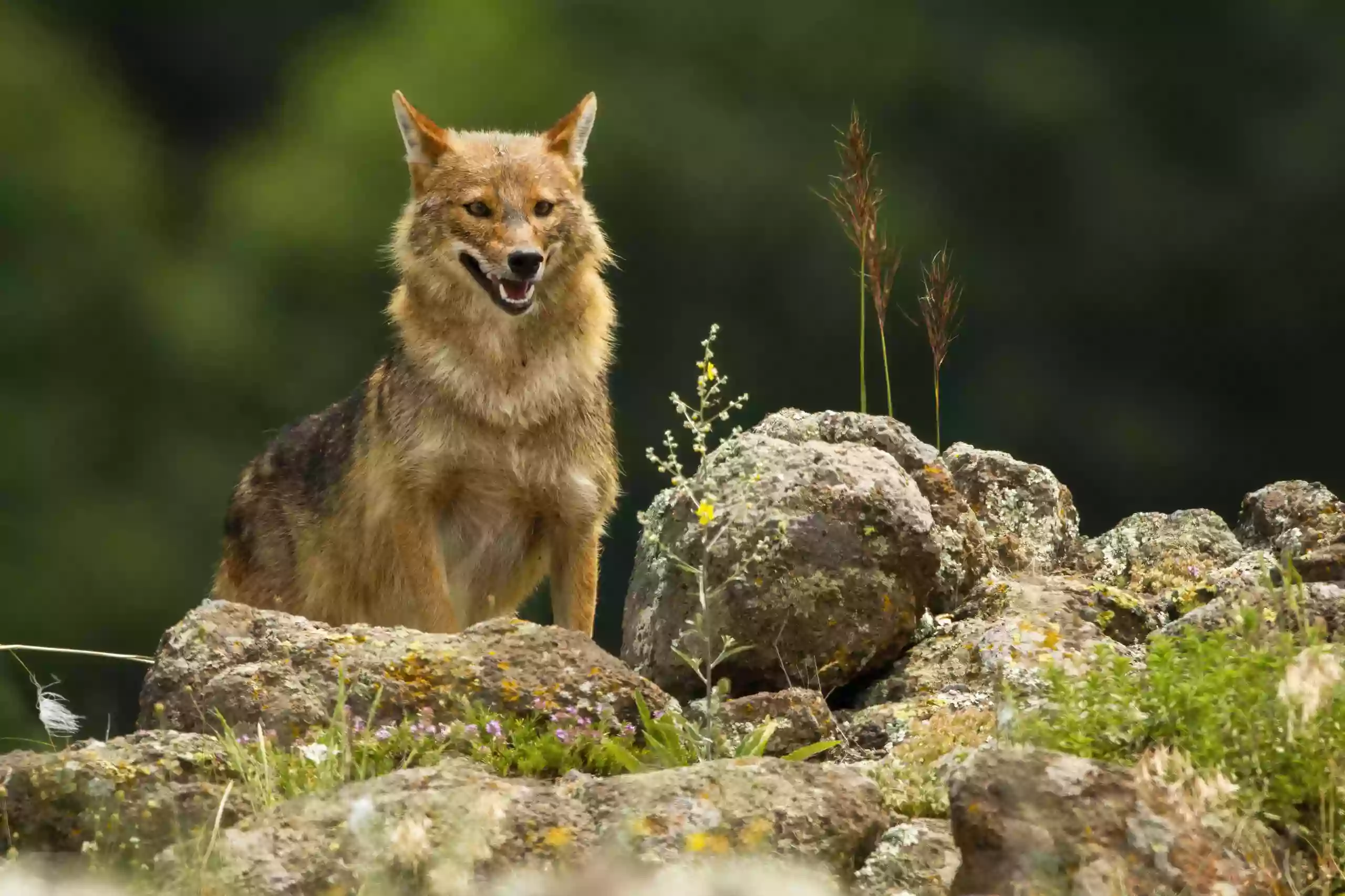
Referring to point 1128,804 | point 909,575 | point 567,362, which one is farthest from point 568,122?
point 1128,804

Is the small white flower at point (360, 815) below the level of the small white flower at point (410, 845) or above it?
above

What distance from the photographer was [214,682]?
15.5ft

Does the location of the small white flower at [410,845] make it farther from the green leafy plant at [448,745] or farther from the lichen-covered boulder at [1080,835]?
the lichen-covered boulder at [1080,835]

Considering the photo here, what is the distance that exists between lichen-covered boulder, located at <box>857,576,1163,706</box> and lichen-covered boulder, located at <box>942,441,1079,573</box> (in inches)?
25.7

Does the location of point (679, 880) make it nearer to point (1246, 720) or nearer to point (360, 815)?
point (360, 815)

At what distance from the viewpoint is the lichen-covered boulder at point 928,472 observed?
6348mm

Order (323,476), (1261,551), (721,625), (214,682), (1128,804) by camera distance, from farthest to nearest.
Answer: (323,476)
(1261,551)
(721,625)
(214,682)
(1128,804)

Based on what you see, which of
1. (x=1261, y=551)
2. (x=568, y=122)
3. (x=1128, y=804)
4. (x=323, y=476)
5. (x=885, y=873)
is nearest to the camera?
(x=1128, y=804)

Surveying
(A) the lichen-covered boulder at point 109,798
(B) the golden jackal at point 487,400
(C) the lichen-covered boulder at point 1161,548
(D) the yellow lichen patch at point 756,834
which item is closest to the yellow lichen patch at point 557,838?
(D) the yellow lichen patch at point 756,834

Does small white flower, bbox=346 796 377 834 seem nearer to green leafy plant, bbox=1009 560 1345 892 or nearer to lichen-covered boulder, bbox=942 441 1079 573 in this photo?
green leafy plant, bbox=1009 560 1345 892

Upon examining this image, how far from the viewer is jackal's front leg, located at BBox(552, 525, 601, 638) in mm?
6691

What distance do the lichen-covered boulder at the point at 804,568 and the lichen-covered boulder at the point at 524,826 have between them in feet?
5.56

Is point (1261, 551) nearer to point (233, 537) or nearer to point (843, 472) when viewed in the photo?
point (843, 472)

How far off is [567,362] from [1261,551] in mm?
2834
